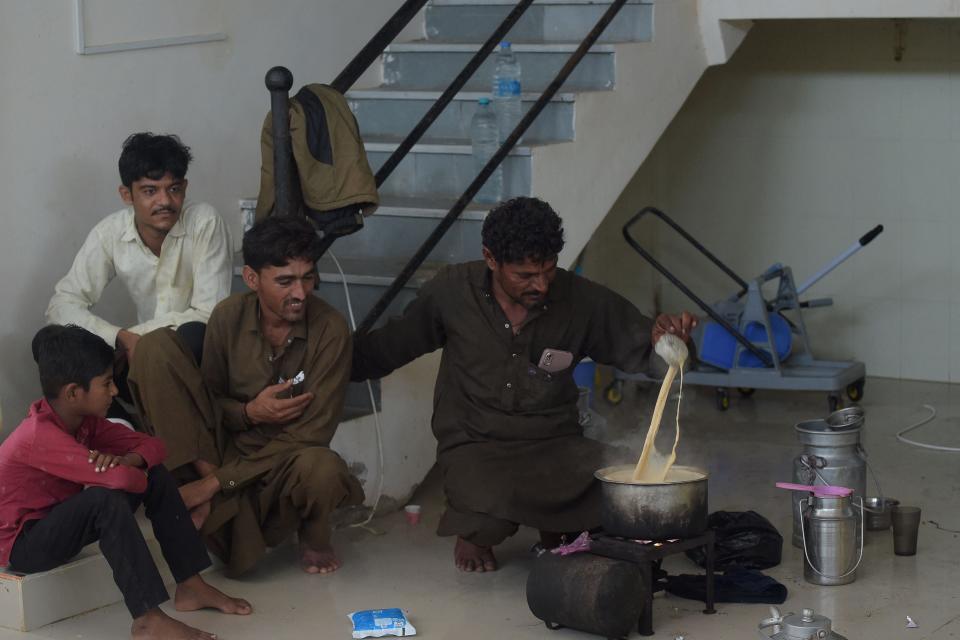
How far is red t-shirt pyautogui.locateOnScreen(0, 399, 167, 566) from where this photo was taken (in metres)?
3.66

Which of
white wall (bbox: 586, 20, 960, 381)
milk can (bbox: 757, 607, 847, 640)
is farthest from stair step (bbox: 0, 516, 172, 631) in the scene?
white wall (bbox: 586, 20, 960, 381)

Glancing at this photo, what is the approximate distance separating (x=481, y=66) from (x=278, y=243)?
7.34ft

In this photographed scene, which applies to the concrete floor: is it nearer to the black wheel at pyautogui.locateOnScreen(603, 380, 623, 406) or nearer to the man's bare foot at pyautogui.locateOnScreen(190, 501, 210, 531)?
the man's bare foot at pyautogui.locateOnScreen(190, 501, 210, 531)

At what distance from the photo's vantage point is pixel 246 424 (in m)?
4.28

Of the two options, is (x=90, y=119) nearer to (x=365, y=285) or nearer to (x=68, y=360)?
(x=365, y=285)

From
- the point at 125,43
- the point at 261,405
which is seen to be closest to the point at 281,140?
the point at 261,405

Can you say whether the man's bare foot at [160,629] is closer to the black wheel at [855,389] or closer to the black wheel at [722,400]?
the black wheel at [722,400]

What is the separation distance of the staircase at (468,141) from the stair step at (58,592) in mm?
965

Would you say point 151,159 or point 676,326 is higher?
point 151,159

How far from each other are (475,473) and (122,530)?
1049 mm

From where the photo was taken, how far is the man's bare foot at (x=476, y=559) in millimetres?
4312

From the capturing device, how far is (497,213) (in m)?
4.16

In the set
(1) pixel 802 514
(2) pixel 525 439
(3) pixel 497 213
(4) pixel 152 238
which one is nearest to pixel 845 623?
(1) pixel 802 514

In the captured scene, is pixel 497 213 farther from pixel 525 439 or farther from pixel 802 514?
pixel 802 514
